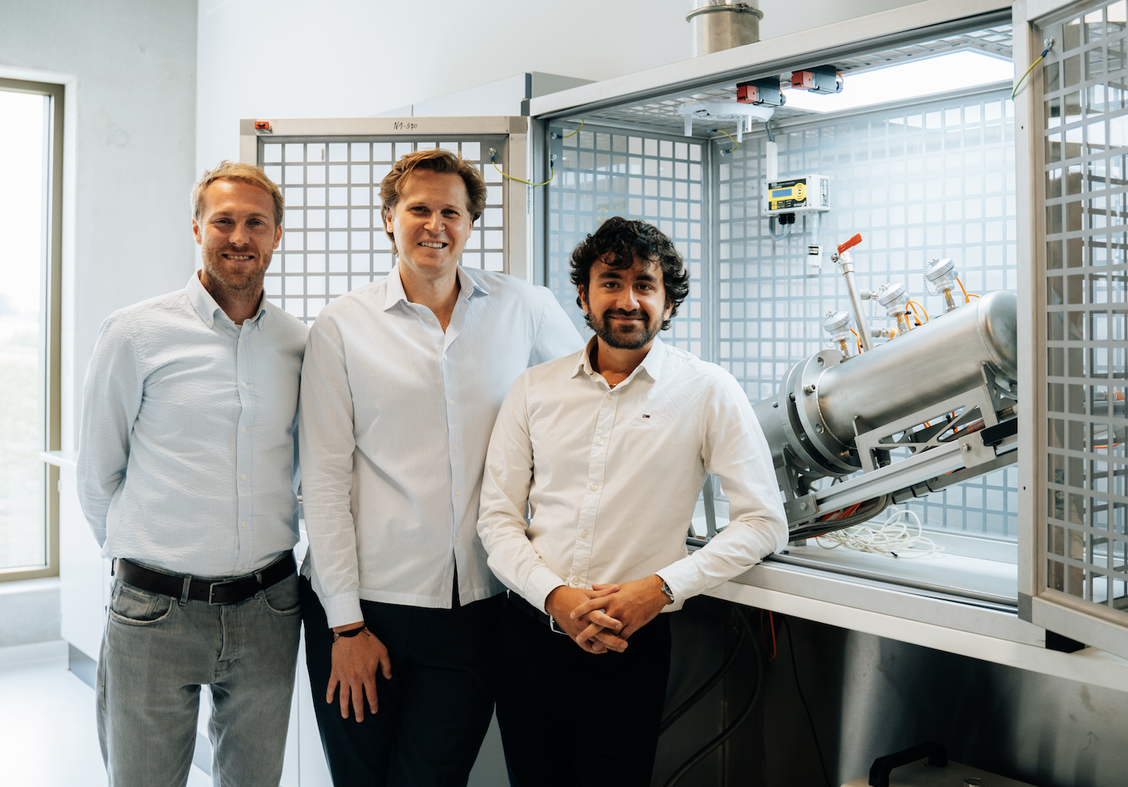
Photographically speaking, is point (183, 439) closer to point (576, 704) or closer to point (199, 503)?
point (199, 503)

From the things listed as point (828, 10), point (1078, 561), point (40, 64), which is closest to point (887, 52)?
point (828, 10)

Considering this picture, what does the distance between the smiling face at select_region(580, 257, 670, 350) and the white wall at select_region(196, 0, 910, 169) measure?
34.4 inches

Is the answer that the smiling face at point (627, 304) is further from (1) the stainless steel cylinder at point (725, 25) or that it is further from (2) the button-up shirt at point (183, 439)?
(2) the button-up shirt at point (183, 439)

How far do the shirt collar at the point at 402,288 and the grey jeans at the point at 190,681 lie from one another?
0.57m

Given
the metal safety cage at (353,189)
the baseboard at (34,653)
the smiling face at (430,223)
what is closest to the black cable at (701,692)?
the metal safety cage at (353,189)

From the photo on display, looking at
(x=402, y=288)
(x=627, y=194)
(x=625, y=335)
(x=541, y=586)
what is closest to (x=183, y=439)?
(x=402, y=288)

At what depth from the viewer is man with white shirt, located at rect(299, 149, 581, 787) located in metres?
1.62

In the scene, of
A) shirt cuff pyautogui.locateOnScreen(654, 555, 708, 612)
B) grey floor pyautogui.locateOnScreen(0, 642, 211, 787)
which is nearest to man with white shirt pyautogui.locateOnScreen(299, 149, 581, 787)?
shirt cuff pyautogui.locateOnScreen(654, 555, 708, 612)

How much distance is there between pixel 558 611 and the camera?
144 cm

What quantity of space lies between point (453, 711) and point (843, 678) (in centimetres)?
89

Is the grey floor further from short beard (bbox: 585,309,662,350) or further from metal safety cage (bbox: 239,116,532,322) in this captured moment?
short beard (bbox: 585,309,662,350)

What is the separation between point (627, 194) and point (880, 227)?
0.59 metres

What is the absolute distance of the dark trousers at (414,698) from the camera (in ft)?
5.34

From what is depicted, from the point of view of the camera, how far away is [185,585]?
5.07 feet
